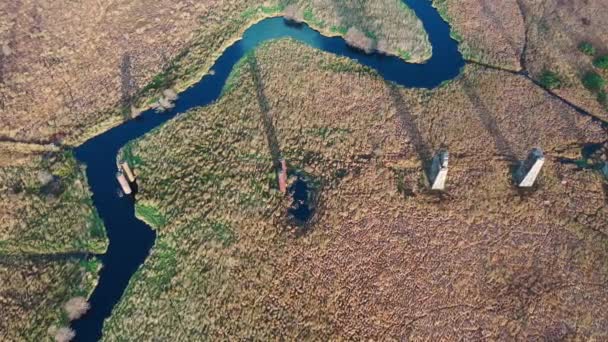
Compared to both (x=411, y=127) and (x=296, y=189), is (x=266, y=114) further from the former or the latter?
(x=411, y=127)

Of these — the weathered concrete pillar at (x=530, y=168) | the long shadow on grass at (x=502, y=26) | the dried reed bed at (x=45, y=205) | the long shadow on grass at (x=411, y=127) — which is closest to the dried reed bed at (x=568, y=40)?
the long shadow on grass at (x=502, y=26)

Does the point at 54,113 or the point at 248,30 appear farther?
the point at 248,30

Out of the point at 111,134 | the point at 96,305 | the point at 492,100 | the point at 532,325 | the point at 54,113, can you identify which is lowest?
the point at 532,325

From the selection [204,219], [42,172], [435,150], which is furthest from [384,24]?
[42,172]

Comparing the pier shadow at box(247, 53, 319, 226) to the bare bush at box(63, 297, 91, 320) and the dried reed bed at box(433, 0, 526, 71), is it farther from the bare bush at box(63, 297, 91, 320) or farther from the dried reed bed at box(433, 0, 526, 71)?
the dried reed bed at box(433, 0, 526, 71)

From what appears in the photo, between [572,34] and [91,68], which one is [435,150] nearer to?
[572,34]

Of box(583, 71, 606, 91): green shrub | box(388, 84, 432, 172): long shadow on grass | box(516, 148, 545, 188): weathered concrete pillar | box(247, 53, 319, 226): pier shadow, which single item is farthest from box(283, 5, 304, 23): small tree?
box(583, 71, 606, 91): green shrub

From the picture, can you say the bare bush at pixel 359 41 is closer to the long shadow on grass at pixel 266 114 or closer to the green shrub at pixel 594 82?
the long shadow on grass at pixel 266 114
